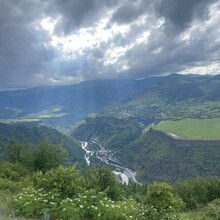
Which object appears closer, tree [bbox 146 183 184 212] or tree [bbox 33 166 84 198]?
tree [bbox 33 166 84 198]

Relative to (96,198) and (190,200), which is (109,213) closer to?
(96,198)

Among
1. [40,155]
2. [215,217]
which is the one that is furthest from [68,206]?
[40,155]

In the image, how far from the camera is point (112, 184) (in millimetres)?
46312

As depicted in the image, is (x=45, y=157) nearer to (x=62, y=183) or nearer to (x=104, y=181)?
(x=104, y=181)

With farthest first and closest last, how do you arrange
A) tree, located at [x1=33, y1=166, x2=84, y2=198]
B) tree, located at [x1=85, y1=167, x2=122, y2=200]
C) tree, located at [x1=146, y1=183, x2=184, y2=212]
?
tree, located at [x1=85, y1=167, x2=122, y2=200], tree, located at [x1=146, y1=183, x2=184, y2=212], tree, located at [x1=33, y1=166, x2=84, y2=198]

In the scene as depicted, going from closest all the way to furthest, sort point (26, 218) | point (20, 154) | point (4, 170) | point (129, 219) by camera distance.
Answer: point (129, 219) → point (26, 218) → point (4, 170) → point (20, 154)

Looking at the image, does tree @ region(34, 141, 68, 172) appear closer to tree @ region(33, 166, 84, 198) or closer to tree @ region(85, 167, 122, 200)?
tree @ region(85, 167, 122, 200)

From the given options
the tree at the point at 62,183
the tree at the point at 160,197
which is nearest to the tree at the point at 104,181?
the tree at the point at 160,197

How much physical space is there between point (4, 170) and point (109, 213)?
124 feet

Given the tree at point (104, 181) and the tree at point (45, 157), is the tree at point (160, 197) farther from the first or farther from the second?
the tree at point (45, 157)

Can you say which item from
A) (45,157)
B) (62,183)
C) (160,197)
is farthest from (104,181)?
(45,157)

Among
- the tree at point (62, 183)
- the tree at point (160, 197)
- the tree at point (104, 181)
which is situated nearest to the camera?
the tree at point (62, 183)

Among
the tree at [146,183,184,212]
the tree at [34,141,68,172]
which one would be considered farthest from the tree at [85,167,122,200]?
the tree at [34,141,68,172]

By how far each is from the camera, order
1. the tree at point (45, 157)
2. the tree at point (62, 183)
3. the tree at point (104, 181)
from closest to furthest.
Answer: the tree at point (62, 183) < the tree at point (104, 181) < the tree at point (45, 157)
